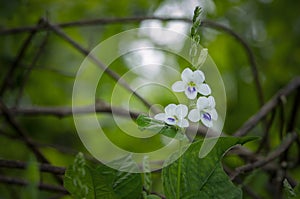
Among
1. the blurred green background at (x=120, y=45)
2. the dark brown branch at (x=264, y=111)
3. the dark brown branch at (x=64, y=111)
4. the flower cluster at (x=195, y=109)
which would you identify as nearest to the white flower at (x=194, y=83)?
the flower cluster at (x=195, y=109)

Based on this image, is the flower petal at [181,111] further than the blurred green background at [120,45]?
No

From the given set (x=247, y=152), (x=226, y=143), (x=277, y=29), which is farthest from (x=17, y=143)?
(x=226, y=143)

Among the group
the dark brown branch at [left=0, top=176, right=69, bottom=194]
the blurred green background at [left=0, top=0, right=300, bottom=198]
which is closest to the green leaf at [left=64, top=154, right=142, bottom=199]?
the dark brown branch at [left=0, top=176, right=69, bottom=194]

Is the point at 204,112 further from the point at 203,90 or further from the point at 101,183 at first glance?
the point at 101,183

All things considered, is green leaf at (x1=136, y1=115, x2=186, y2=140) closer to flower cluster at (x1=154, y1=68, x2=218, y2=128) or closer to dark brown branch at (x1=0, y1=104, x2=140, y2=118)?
flower cluster at (x1=154, y1=68, x2=218, y2=128)

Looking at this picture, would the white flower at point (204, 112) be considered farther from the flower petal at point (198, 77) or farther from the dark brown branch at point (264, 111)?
the dark brown branch at point (264, 111)

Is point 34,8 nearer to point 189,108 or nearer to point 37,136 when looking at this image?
point 37,136
